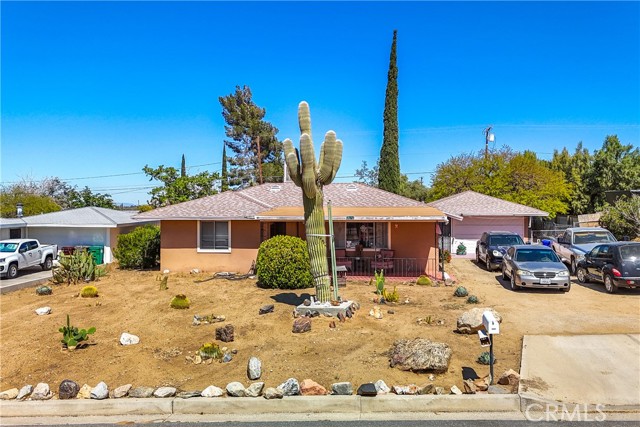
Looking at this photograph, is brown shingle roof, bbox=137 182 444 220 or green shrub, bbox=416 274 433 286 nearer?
green shrub, bbox=416 274 433 286

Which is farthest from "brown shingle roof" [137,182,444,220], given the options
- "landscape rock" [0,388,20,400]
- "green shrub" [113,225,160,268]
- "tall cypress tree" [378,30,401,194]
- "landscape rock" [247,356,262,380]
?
"landscape rock" [0,388,20,400]

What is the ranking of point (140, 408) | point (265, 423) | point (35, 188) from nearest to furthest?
point (265, 423), point (140, 408), point (35, 188)

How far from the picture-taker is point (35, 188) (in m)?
50.9

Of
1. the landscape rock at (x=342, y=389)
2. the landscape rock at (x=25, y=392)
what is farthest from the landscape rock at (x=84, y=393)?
the landscape rock at (x=342, y=389)

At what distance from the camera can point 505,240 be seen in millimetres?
21156

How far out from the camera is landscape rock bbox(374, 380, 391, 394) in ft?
21.2

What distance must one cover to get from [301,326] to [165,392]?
11.2 ft

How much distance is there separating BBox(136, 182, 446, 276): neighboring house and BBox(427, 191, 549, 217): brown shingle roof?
8.59 metres

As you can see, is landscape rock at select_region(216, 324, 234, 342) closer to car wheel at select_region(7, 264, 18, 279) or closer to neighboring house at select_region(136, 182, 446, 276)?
neighboring house at select_region(136, 182, 446, 276)

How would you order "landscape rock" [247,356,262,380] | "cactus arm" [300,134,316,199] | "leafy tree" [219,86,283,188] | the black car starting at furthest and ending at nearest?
"leafy tree" [219,86,283,188], the black car, "cactus arm" [300,134,316,199], "landscape rock" [247,356,262,380]

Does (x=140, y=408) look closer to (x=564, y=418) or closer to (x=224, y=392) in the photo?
(x=224, y=392)

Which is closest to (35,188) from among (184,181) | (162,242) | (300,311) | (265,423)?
(184,181)

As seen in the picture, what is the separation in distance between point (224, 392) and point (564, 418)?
4655 mm

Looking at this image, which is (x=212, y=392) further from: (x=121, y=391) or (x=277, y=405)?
(x=121, y=391)
